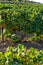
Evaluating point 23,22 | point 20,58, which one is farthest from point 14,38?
point 20,58

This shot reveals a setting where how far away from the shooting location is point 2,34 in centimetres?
884

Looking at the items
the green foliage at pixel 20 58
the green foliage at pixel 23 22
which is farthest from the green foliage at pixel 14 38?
the green foliage at pixel 20 58

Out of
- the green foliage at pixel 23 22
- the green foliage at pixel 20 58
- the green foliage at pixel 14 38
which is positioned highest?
the green foliage at pixel 20 58

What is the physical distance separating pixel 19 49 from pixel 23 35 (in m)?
6.05

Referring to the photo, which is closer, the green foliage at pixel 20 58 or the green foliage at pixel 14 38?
the green foliage at pixel 20 58

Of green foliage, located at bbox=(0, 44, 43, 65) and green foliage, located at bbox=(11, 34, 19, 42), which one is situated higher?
green foliage, located at bbox=(0, 44, 43, 65)

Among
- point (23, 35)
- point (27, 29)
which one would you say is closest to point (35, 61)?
point (27, 29)

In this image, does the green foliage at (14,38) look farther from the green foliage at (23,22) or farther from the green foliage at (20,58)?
the green foliage at (20,58)

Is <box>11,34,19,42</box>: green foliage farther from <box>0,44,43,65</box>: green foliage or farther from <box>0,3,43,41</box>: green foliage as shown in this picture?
<box>0,44,43,65</box>: green foliage

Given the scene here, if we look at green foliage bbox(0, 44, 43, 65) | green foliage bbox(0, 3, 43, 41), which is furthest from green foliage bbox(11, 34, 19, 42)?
green foliage bbox(0, 44, 43, 65)

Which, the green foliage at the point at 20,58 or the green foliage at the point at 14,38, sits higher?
the green foliage at the point at 20,58

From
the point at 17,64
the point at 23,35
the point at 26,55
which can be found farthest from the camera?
the point at 23,35

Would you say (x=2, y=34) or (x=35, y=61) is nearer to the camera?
(x=35, y=61)

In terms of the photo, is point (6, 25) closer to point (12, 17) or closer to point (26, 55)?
point (12, 17)
